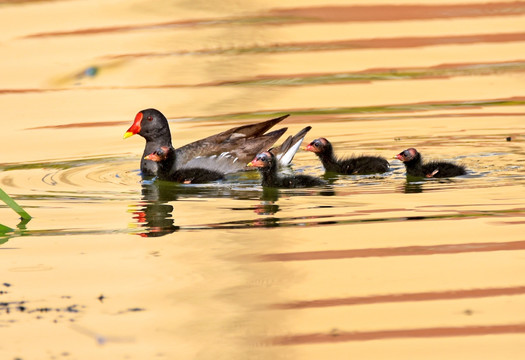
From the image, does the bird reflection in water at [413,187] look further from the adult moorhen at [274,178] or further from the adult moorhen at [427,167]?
the adult moorhen at [274,178]

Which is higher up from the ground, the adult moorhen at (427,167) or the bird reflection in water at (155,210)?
the adult moorhen at (427,167)

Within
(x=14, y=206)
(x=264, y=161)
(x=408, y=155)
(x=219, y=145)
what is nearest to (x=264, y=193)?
(x=264, y=161)

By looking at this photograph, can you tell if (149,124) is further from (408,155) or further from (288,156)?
(408,155)

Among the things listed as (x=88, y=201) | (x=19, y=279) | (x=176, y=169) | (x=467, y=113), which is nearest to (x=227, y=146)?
(x=176, y=169)

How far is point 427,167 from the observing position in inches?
385

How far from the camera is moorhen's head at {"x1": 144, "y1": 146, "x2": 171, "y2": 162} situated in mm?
10602

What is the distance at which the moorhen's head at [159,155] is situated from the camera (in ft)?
34.8

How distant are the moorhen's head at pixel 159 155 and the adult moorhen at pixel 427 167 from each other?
2.09m

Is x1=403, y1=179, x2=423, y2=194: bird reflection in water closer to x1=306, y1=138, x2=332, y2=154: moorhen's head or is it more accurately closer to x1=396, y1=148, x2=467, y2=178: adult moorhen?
x1=396, y1=148, x2=467, y2=178: adult moorhen

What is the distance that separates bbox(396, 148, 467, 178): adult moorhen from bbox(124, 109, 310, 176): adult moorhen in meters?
1.20

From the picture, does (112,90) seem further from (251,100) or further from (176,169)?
(176,169)

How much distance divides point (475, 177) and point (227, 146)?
2523 millimetres

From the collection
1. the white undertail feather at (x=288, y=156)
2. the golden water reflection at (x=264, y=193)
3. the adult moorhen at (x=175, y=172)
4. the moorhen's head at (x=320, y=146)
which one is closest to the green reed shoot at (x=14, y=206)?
the golden water reflection at (x=264, y=193)

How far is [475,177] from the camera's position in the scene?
9.59 meters
